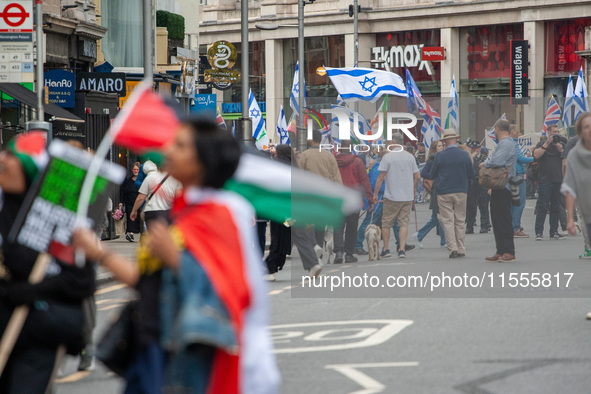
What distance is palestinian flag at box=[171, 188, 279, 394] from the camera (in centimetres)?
364

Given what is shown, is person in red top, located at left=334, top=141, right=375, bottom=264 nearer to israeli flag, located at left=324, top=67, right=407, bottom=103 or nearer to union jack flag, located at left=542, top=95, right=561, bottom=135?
union jack flag, located at left=542, top=95, right=561, bottom=135

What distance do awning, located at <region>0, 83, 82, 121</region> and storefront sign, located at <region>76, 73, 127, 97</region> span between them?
2.55 m

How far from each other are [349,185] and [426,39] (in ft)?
138

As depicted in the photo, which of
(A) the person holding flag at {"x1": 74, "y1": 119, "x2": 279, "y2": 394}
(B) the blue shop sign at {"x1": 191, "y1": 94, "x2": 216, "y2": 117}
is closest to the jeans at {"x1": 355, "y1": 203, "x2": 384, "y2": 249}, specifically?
(A) the person holding flag at {"x1": 74, "y1": 119, "x2": 279, "y2": 394}

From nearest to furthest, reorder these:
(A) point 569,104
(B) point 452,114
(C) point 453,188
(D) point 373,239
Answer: (C) point 453,188 < (D) point 373,239 < (B) point 452,114 < (A) point 569,104

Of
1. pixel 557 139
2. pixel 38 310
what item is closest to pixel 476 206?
pixel 557 139

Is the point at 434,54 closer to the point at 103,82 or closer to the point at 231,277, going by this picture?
the point at 103,82

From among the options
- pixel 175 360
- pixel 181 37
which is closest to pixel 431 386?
pixel 175 360

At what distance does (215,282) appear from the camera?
142 inches

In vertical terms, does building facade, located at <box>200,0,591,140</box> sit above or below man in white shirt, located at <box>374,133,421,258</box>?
above

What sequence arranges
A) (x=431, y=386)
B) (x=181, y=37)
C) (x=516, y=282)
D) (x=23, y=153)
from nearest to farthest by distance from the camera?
(x=23, y=153) → (x=431, y=386) → (x=516, y=282) → (x=181, y=37)

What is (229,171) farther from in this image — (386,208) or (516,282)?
(386,208)

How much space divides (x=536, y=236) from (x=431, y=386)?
655cm

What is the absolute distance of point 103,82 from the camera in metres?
25.8
